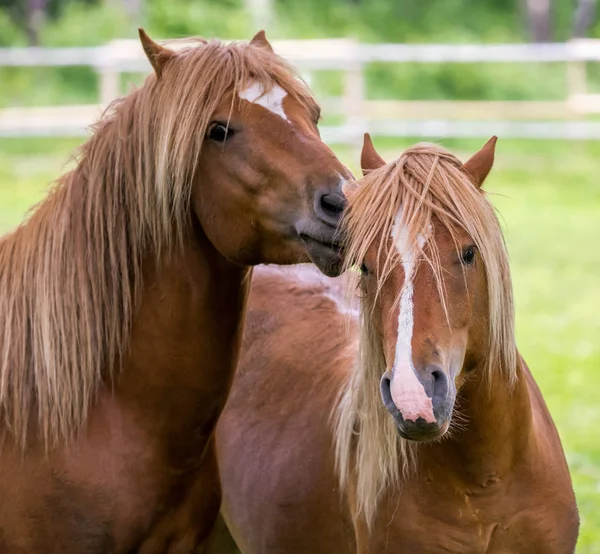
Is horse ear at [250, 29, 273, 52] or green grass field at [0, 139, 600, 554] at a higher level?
horse ear at [250, 29, 273, 52]

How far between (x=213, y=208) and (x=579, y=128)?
12319mm

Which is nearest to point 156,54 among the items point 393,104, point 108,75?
point 108,75

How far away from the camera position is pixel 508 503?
3236mm

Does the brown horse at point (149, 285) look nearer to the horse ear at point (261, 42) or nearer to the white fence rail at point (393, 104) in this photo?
the horse ear at point (261, 42)

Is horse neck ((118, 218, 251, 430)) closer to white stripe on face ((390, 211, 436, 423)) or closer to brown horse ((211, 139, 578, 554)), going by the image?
brown horse ((211, 139, 578, 554))

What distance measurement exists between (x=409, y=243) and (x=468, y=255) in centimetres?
18

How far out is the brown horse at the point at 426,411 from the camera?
289 cm

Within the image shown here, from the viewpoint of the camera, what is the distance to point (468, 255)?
3016 millimetres

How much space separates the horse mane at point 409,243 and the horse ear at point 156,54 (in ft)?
2.38

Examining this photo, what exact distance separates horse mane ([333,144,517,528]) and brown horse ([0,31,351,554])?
169 mm

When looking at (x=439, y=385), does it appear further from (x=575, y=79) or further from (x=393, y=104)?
(x=575, y=79)

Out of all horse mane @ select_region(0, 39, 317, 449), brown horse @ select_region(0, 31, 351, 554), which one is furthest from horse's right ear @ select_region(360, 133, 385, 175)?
horse mane @ select_region(0, 39, 317, 449)

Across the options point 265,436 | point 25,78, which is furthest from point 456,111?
point 265,436

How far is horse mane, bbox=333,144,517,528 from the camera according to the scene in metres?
3.00
